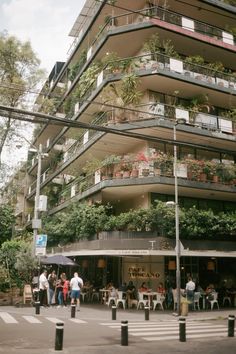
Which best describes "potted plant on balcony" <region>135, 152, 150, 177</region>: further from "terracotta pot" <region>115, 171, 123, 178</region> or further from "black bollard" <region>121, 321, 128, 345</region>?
"black bollard" <region>121, 321, 128, 345</region>

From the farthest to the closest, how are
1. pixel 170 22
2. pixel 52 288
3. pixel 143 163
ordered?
pixel 170 22 → pixel 143 163 → pixel 52 288

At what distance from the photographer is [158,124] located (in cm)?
2255

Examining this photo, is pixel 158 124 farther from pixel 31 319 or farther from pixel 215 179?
pixel 31 319

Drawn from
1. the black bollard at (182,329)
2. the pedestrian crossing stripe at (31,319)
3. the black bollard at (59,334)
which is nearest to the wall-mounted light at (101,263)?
the pedestrian crossing stripe at (31,319)

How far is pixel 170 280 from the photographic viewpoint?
2309 cm

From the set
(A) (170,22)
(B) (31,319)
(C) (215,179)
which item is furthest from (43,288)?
(A) (170,22)

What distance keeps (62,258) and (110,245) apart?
365 cm

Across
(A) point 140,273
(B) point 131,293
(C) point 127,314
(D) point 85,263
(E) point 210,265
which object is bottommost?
(C) point 127,314

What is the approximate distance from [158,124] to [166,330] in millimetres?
12193

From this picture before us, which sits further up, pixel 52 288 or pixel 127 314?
pixel 52 288

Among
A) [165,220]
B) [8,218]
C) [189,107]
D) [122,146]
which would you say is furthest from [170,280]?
[8,218]

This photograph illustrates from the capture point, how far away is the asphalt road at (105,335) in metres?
9.91

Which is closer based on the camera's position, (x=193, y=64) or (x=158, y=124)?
(x=158, y=124)

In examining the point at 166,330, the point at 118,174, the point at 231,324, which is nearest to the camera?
the point at 231,324
